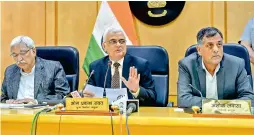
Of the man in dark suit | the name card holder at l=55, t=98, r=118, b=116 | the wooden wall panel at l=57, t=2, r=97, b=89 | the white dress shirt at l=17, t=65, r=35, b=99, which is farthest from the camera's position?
the wooden wall panel at l=57, t=2, r=97, b=89

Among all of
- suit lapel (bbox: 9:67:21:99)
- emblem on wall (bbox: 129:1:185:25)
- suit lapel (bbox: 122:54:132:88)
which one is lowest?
suit lapel (bbox: 9:67:21:99)

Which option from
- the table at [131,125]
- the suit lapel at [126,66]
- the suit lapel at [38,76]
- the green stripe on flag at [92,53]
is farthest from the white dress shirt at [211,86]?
the green stripe on flag at [92,53]

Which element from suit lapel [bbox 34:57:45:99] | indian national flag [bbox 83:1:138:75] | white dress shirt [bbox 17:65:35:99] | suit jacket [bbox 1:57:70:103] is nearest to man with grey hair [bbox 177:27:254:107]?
suit jacket [bbox 1:57:70:103]

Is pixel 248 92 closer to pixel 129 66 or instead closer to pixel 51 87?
pixel 129 66

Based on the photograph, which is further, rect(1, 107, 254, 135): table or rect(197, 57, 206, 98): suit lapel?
rect(197, 57, 206, 98): suit lapel

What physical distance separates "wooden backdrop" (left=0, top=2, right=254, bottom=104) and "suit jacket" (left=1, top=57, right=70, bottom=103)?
4.14ft

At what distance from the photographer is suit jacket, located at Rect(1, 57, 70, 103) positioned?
230 centimetres

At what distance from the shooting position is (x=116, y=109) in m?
1.41

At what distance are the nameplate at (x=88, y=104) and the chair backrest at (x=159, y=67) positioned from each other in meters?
0.87

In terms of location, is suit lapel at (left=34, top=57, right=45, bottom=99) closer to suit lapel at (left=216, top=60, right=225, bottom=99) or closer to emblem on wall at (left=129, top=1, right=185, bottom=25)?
suit lapel at (left=216, top=60, right=225, bottom=99)

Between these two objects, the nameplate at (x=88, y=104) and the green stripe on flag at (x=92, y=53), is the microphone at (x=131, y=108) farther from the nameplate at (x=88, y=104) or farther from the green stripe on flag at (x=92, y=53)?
the green stripe on flag at (x=92, y=53)

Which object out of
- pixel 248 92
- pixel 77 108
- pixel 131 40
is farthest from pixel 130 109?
pixel 131 40

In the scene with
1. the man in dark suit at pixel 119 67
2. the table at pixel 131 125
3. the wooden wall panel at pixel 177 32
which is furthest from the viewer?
the wooden wall panel at pixel 177 32

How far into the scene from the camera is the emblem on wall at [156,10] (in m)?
3.38
